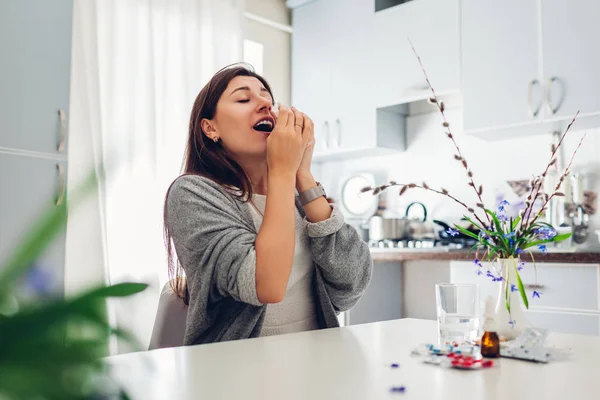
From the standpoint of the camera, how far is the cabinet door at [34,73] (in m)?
2.16

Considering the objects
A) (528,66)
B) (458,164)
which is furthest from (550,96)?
(458,164)

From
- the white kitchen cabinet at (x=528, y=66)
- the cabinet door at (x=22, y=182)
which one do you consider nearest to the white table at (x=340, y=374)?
the cabinet door at (x=22, y=182)

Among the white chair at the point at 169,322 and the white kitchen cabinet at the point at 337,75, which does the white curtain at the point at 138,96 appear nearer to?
the white kitchen cabinet at the point at 337,75

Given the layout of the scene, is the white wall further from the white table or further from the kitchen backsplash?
the white table

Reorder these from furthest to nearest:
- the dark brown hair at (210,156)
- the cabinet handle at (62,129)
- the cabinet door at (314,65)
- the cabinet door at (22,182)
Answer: the cabinet door at (314,65), the cabinet handle at (62,129), the cabinet door at (22,182), the dark brown hair at (210,156)

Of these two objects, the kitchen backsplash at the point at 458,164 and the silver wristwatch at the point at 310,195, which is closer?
the silver wristwatch at the point at 310,195

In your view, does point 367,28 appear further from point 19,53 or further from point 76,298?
point 76,298

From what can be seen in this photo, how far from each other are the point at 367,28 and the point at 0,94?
6.95 ft

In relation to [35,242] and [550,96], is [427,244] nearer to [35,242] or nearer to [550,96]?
[550,96]

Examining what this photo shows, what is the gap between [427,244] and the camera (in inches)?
124

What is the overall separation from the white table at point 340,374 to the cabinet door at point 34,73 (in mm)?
1618

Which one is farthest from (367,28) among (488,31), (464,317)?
(464,317)

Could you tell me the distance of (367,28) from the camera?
3512 mm

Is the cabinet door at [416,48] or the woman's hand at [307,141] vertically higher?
the cabinet door at [416,48]
